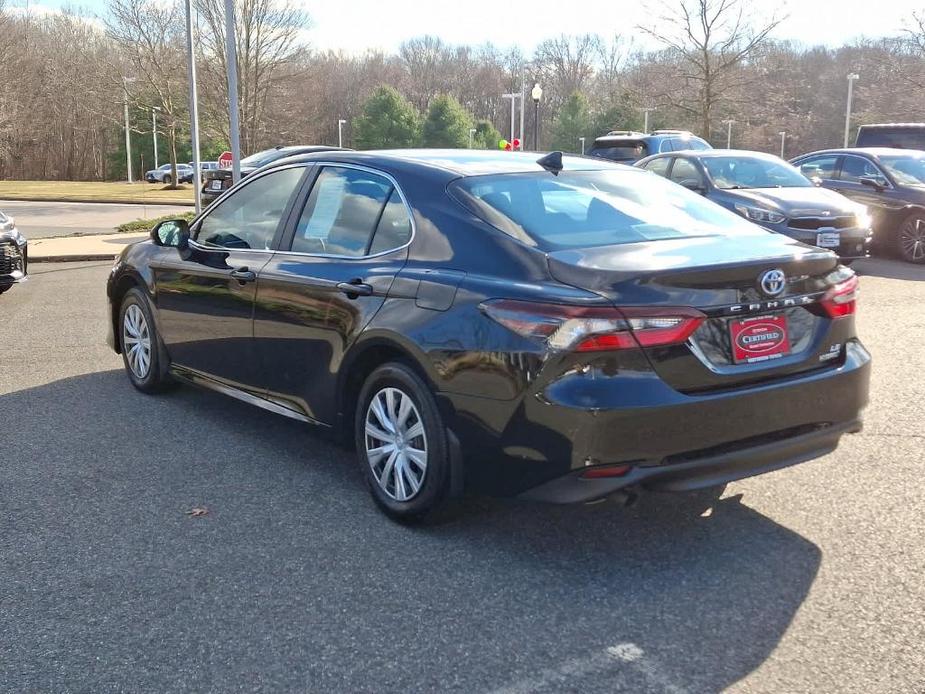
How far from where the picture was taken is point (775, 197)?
40.1ft

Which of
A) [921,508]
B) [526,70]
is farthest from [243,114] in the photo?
[526,70]

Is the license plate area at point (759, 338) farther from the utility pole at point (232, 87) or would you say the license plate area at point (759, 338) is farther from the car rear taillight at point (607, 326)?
the utility pole at point (232, 87)

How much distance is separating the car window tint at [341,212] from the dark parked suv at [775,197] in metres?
7.51

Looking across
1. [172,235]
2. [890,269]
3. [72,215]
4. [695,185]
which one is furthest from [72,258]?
[890,269]

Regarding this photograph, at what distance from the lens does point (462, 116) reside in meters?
64.8

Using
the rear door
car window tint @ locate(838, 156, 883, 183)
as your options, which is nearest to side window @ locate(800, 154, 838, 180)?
car window tint @ locate(838, 156, 883, 183)

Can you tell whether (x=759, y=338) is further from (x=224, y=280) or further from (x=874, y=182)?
(x=874, y=182)

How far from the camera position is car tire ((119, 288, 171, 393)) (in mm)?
6348

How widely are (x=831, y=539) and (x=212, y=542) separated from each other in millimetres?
2597

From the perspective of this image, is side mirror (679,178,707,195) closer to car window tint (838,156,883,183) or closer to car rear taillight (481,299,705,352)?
car window tint (838,156,883,183)

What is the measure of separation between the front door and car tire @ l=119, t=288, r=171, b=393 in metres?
0.20

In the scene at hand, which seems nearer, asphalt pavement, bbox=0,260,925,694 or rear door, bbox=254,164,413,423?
asphalt pavement, bbox=0,260,925,694

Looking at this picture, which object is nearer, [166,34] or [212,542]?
[212,542]

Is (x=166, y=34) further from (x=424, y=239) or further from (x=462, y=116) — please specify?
(x=424, y=239)
